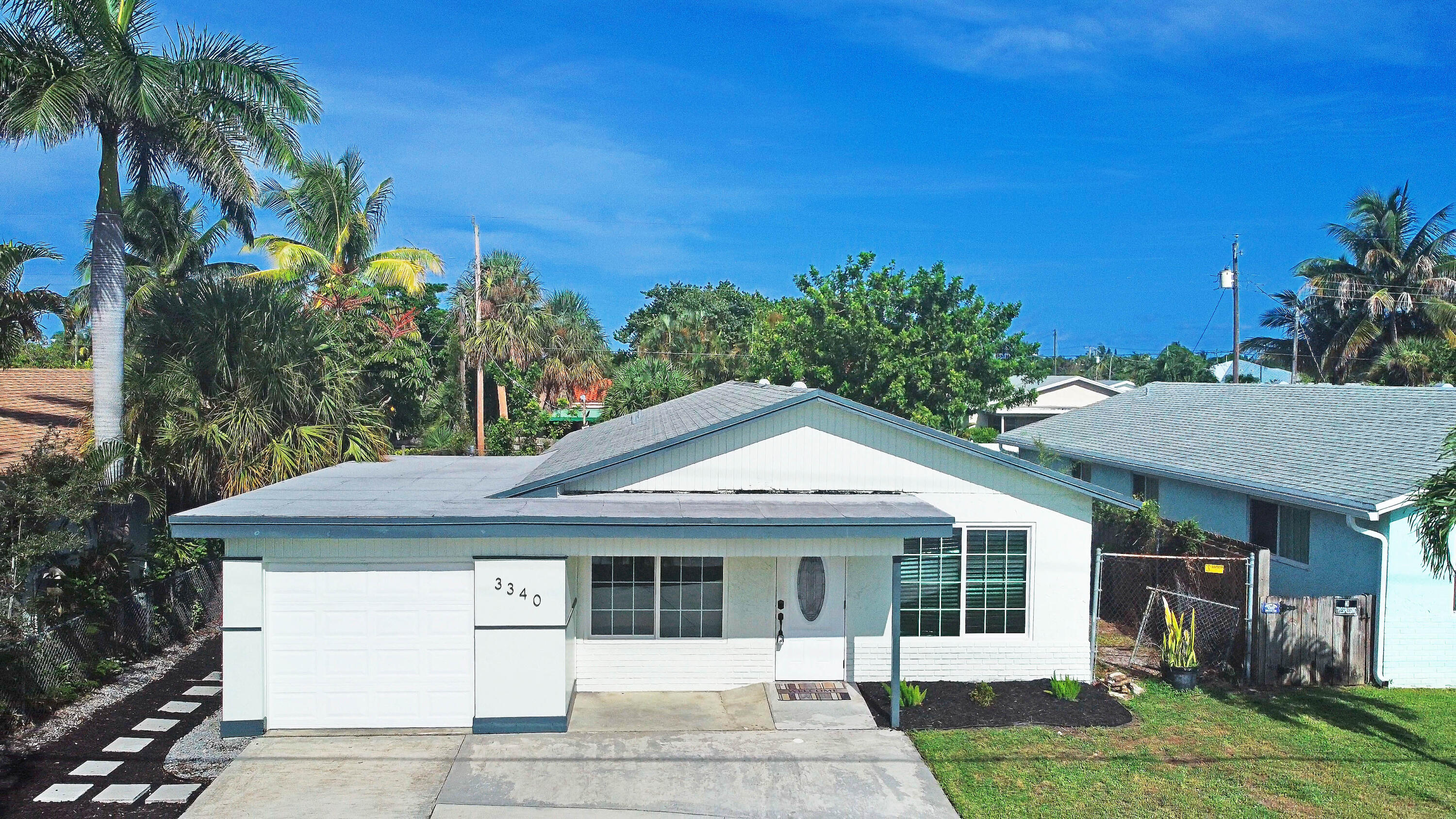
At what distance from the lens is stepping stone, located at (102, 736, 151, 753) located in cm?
987

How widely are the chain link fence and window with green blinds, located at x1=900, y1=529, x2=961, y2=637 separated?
10.5m

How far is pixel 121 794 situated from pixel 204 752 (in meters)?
1.08

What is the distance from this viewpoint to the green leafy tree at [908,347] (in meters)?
31.7

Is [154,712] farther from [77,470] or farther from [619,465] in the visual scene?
[619,465]

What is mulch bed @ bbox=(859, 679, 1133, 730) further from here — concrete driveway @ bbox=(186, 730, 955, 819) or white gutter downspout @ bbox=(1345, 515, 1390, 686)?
white gutter downspout @ bbox=(1345, 515, 1390, 686)

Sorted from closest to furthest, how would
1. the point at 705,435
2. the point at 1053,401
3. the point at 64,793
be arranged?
the point at 64,793 < the point at 705,435 < the point at 1053,401

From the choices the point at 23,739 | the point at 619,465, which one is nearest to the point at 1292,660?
the point at 619,465

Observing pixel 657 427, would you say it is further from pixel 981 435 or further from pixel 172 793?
pixel 981 435

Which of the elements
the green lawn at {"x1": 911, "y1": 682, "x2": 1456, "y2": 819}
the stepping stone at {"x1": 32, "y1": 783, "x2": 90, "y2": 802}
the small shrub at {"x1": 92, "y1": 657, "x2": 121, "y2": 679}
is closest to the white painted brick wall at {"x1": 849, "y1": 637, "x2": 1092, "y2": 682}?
the green lawn at {"x1": 911, "y1": 682, "x2": 1456, "y2": 819}

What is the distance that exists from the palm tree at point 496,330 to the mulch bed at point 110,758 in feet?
74.6

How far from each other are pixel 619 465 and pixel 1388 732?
9.61m

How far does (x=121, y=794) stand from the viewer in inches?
347

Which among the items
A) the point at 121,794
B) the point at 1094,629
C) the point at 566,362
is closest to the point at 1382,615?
the point at 1094,629

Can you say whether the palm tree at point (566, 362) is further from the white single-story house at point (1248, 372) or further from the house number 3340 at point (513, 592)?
the white single-story house at point (1248, 372)
